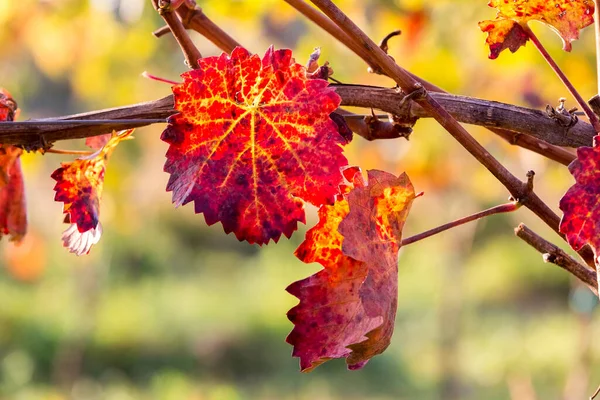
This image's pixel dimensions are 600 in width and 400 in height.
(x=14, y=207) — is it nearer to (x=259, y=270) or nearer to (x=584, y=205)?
(x=584, y=205)

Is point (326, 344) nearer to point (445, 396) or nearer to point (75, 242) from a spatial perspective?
point (75, 242)

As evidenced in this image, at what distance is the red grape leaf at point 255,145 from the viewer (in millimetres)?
473

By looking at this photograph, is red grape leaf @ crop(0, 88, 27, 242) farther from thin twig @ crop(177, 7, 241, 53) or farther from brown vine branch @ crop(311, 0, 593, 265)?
brown vine branch @ crop(311, 0, 593, 265)

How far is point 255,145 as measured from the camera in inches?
18.9

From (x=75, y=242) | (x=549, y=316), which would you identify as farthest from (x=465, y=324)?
(x=75, y=242)

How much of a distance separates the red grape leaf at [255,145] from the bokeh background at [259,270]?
1150mm

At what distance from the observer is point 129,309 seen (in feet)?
21.4

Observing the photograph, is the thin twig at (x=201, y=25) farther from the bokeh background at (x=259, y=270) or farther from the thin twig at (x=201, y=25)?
the bokeh background at (x=259, y=270)

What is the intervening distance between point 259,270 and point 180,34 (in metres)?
7.26

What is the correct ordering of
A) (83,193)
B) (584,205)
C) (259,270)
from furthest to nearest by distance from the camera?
(259,270), (83,193), (584,205)

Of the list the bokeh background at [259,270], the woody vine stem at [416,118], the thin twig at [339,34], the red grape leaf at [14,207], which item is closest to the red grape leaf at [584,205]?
the woody vine stem at [416,118]

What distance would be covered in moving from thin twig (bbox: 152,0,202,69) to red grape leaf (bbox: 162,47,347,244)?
44 mm

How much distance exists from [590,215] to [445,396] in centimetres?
408

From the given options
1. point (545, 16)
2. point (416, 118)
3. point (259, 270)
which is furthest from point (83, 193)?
point (259, 270)
